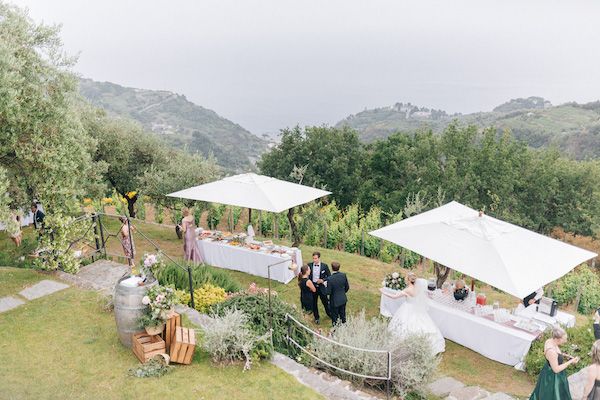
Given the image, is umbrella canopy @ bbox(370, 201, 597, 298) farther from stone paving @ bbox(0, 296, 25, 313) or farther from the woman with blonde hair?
stone paving @ bbox(0, 296, 25, 313)

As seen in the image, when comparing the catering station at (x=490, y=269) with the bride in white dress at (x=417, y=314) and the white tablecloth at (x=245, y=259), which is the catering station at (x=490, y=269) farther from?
the white tablecloth at (x=245, y=259)

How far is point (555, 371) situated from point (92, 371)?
720 centimetres

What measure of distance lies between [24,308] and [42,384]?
10.4 ft

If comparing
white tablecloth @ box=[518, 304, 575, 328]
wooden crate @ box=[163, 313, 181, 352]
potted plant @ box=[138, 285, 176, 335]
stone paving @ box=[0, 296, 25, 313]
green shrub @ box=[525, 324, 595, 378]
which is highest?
potted plant @ box=[138, 285, 176, 335]

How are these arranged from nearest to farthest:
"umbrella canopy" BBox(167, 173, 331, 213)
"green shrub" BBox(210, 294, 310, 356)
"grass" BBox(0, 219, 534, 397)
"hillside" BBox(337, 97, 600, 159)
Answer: "green shrub" BBox(210, 294, 310, 356), "grass" BBox(0, 219, 534, 397), "umbrella canopy" BBox(167, 173, 331, 213), "hillside" BBox(337, 97, 600, 159)

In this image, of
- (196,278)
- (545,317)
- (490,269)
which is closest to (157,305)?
(196,278)

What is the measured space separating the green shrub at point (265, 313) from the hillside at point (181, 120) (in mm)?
97094

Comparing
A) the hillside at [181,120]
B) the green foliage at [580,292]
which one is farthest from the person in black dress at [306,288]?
the hillside at [181,120]

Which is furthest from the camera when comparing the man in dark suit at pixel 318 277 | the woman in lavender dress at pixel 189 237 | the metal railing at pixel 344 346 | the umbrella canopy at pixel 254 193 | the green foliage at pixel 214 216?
the green foliage at pixel 214 216

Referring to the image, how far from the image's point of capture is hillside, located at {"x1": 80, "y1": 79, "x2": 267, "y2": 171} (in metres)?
119

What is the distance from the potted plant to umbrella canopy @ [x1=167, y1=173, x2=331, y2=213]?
17.6 feet

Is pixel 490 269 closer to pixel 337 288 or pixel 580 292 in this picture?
pixel 337 288

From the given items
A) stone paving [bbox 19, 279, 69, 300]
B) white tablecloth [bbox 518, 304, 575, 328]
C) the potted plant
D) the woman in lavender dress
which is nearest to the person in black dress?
the potted plant

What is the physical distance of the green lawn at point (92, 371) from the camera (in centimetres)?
652
